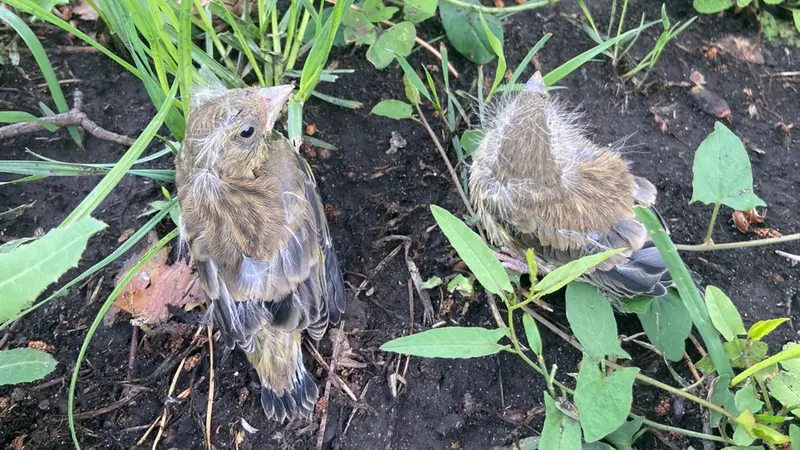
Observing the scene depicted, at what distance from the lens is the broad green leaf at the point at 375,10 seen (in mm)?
2828

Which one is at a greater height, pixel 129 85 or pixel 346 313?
pixel 129 85

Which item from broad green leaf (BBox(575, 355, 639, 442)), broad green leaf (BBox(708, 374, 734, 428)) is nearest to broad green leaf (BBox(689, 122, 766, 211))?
broad green leaf (BBox(708, 374, 734, 428))

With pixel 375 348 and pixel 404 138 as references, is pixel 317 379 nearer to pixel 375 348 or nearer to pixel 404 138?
pixel 375 348

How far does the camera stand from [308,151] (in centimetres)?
300

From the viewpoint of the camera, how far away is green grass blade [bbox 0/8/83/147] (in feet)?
8.30

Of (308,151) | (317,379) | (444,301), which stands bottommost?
(317,379)

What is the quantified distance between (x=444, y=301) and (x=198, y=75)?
1.46 meters

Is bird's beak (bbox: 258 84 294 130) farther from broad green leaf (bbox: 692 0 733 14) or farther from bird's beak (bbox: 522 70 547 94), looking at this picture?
broad green leaf (bbox: 692 0 733 14)

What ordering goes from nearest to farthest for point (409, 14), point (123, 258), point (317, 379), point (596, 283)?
point (596, 283)
point (317, 379)
point (123, 258)
point (409, 14)

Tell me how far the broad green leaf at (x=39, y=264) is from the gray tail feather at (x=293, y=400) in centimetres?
123

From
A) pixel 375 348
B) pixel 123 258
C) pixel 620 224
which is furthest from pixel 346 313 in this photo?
pixel 620 224

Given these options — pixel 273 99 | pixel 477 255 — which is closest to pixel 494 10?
pixel 273 99

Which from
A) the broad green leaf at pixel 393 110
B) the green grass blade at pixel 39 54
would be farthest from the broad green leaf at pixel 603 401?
the green grass blade at pixel 39 54

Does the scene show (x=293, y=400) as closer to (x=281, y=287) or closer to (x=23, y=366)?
(x=281, y=287)
